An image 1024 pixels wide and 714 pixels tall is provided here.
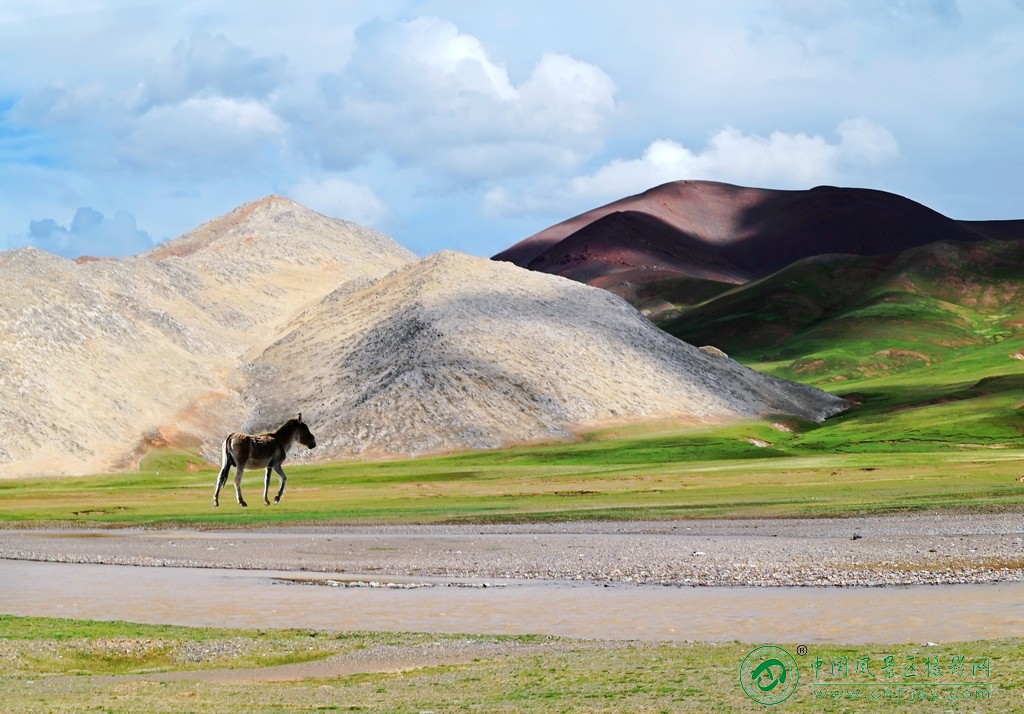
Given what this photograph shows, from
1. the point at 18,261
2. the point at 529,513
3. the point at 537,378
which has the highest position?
the point at 18,261

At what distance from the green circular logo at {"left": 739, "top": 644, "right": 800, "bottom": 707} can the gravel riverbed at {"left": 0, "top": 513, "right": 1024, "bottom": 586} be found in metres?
11.6

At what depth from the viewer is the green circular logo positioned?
17.1 metres

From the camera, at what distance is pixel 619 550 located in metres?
41.7

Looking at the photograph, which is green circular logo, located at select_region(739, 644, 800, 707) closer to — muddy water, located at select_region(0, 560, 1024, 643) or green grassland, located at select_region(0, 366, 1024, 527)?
muddy water, located at select_region(0, 560, 1024, 643)

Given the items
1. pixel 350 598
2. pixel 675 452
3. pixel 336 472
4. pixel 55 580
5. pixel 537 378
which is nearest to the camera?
pixel 350 598

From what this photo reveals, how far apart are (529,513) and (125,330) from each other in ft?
308

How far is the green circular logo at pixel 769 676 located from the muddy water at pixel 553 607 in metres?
2.70

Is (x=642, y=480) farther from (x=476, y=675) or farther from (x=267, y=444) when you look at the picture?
(x=476, y=675)

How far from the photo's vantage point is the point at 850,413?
150 m

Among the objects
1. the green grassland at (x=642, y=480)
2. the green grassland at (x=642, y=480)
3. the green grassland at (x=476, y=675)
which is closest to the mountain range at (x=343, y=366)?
the green grassland at (x=642, y=480)

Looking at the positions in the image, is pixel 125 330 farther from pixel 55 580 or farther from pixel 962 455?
pixel 55 580

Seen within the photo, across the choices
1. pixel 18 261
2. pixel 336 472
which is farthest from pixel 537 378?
pixel 18 261

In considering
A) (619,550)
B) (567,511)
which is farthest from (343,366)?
(619,550)

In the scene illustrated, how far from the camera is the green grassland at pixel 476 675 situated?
16.9m
